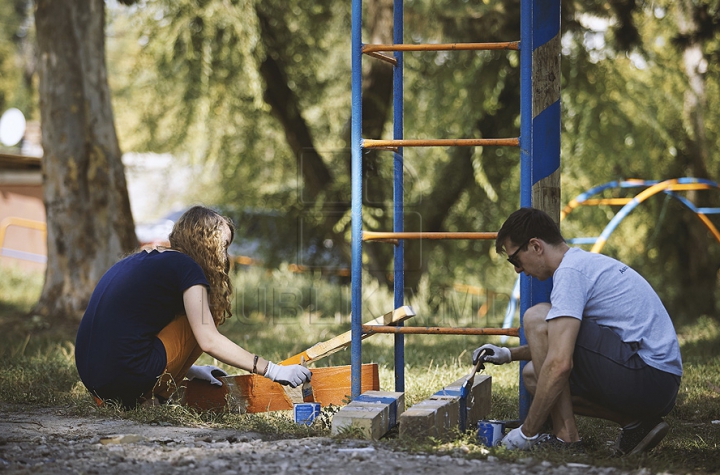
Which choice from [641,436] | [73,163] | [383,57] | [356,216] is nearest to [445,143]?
[356,216]

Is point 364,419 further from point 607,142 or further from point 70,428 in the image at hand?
point 607,142

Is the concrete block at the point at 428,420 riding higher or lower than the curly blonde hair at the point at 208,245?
lower

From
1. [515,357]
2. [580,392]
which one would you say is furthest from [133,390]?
[580,392]

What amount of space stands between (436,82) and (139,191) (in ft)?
47.9

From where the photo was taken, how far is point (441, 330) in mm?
3629

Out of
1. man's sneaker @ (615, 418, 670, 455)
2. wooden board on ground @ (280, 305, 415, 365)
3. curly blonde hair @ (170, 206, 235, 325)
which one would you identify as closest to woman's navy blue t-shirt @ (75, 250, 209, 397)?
curly blonde hair @ (170, 206, 235, 325)

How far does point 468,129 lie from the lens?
10281 millimetres

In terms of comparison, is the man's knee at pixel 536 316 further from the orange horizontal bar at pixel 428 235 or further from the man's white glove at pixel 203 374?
the man's white glove at pixel 203 374

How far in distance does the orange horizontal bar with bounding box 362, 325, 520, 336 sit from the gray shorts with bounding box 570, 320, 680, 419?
0.41m

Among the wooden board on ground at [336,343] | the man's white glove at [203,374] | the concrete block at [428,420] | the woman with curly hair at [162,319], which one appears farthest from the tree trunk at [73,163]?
the concrete block at [428,420]

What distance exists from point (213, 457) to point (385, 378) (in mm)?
2111

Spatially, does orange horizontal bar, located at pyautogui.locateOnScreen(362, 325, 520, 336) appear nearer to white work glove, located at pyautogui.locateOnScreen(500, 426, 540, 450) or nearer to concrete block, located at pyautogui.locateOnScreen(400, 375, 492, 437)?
concrete block, located at pyautogui.locateOnScreen(400, 375, 492, 437)

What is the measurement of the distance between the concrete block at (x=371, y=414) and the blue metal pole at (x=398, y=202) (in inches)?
16.9

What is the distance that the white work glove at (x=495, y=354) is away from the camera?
142 inches
